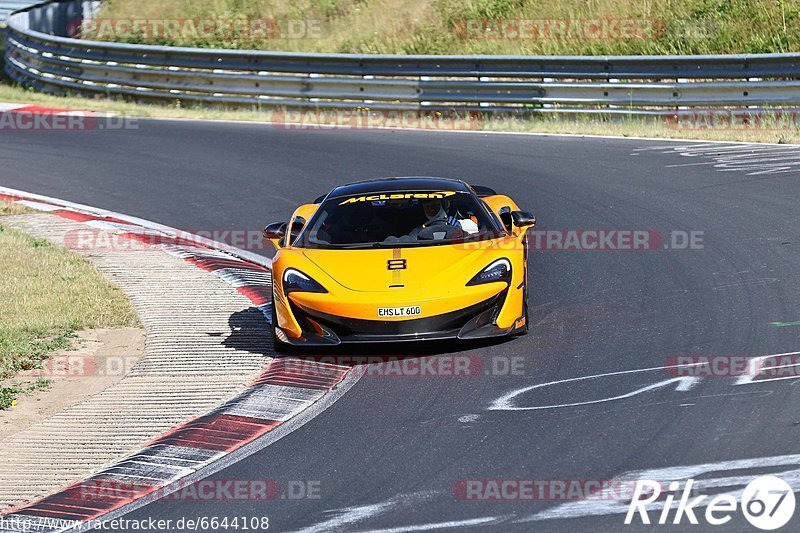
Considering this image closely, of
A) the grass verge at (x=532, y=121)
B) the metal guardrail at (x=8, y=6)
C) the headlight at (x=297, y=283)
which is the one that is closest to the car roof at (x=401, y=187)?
the headlight at (x=297, y=283)

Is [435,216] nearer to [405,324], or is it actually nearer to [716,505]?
[405,324]

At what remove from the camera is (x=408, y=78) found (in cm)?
2211

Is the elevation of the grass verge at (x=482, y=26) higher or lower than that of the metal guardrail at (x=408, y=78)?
higher

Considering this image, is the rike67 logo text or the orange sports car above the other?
the orange sports car

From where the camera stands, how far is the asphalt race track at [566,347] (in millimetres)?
6125

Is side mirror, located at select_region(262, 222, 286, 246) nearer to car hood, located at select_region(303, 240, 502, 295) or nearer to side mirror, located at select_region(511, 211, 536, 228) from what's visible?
car hood, located at select_region(303, 240, 502, 295)

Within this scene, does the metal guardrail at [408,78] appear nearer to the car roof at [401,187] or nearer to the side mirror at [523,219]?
the car roof at [401,187]

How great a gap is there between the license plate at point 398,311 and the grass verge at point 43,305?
2.43 meters

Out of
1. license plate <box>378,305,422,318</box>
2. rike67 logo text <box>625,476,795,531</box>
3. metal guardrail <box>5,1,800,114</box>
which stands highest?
metal guardrail <box>5,1,800,114</box>

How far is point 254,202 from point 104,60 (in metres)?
11.5

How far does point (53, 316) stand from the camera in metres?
10.2

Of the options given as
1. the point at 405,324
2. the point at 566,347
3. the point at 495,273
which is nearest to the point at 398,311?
the point at 405,324

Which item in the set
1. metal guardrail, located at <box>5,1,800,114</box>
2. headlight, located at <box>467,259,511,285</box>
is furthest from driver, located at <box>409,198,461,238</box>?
metal guardrail, located at <box>5,1,800,114</box>

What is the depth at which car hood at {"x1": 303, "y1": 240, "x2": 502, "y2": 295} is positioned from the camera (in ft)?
28.9
